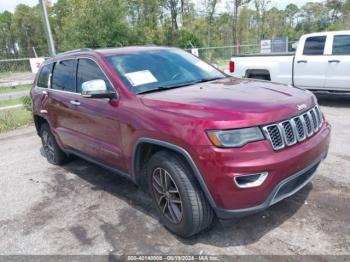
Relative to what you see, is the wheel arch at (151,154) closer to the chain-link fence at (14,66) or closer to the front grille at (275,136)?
the front grille at (275,136)

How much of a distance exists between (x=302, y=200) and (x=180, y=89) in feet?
5.92

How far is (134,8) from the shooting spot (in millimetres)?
36062

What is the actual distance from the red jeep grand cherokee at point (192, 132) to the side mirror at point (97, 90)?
0.01 m

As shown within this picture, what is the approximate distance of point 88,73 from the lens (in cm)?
446

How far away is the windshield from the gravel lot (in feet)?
4.71

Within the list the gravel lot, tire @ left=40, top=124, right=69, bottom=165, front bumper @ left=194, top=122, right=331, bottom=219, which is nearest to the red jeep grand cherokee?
front bumper @ left=194, top=122, right=331, bottom=219

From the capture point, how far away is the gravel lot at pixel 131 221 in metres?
3.28

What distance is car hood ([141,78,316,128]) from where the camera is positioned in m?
2.95

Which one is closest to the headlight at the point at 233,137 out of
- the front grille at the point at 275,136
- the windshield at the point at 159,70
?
the front grille at the point at 275,136

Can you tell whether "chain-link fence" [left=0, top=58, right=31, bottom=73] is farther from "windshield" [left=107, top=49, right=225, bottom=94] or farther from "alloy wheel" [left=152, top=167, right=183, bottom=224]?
"alloy wheel" [left=152, top=167, right=183, bottom=224]

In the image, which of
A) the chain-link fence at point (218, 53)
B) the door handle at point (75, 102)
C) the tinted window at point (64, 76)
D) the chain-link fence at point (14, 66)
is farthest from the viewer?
the chain-link fence at point (218, 53)

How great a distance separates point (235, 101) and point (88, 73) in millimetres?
2103

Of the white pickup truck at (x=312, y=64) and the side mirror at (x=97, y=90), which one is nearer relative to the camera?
the side mirror at (x=97, y=90)

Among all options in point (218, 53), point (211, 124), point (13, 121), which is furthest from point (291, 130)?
point (218, 53)
